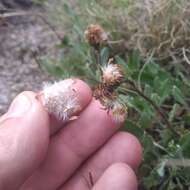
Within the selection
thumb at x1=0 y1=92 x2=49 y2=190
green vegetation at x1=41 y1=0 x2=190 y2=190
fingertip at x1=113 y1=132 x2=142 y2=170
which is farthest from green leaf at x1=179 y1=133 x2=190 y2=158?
thumb at x1=0 y1=92 x2=49 y2=190

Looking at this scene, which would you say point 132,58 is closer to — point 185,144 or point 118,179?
point 185,144

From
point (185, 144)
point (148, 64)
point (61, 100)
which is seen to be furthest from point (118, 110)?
point (148, 64)

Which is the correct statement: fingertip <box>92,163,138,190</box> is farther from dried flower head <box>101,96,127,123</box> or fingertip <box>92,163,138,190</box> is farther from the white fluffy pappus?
the white fluffy pappus

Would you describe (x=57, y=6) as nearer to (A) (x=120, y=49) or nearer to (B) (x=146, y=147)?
(A) (x=120, y=49)

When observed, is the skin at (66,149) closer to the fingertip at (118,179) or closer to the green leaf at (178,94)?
the fingertip at (118,179)

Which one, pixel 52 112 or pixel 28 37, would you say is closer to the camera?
pixel 52 112

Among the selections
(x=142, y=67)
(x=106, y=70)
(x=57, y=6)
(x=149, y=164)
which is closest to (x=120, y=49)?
(x=142, y=67)
